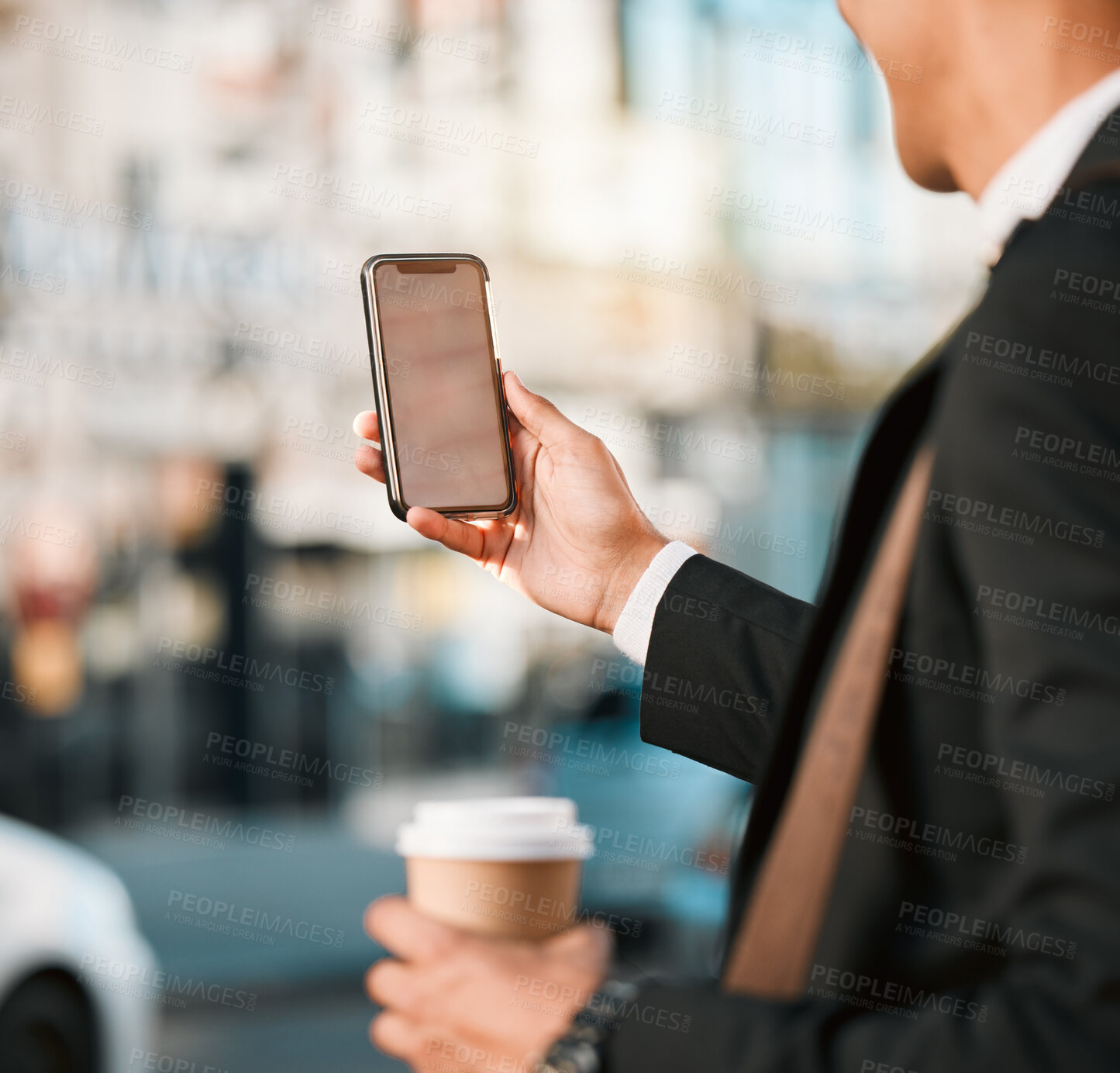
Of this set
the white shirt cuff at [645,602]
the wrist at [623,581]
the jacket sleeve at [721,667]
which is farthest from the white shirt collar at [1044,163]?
the wrist at [623,581]

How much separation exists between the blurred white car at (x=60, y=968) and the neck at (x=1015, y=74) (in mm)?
3652

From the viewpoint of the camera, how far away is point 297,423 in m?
10.6

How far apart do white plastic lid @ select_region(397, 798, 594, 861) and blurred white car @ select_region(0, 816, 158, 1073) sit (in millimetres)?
2983

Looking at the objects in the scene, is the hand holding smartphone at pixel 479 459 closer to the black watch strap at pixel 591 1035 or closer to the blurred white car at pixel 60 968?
the black watch strap at pixel 591 1035

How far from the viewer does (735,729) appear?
1921 millimetres

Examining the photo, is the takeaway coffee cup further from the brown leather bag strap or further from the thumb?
the thumb

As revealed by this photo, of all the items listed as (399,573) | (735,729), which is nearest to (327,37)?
(399,573)

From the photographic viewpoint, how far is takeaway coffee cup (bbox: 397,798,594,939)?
1335 mm

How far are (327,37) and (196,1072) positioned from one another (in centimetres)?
849

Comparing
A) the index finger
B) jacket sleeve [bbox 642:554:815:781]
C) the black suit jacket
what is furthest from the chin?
the index finger

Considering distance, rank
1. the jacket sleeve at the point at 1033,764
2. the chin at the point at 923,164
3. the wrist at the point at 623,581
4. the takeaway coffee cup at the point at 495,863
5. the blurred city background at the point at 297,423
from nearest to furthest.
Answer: the jacket sleeve at the point at 1033,764
the takeaway coffee cup at the point at 495,863
the chin at the point at 923,164
the wrist at the point at 623,581
the blurred city background at the point at 297,423

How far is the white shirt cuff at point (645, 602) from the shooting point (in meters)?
2.08

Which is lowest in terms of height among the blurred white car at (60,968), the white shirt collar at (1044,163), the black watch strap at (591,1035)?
the blurred white car at (60,968)

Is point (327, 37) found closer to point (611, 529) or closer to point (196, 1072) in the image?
point (196, 1072)
